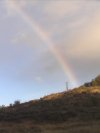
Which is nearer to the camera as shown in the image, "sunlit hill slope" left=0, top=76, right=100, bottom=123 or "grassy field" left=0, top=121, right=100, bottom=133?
"grassy field" left=0, top=121, right=100, bottom=133

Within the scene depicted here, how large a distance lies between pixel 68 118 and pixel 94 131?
11315mm

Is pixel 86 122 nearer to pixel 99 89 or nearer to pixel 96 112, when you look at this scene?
pixel 96 112

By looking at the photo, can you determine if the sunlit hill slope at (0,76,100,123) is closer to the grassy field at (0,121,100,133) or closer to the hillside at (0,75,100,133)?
the hillside at (0,75,100,133)

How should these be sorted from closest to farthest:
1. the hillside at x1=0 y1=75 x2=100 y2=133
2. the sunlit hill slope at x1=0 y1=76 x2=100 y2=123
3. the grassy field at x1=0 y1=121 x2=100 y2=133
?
1. the grassy field at x1=0 y1=121 x2=100 y2=133
2. the hillside at x1=0 y1=75 x2=100 y2=133
3. the sunlit hill slope at x1=0 y1=76 x2=100 y2=123

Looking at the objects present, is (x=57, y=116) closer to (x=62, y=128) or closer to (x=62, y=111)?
(x=62, y=111)

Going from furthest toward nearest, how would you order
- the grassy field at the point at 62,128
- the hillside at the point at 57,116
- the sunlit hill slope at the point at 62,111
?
the sunlit hill slope at the point at 62,111 < the hillside at the point at 57,116 < the grassy field at the point at 62,128

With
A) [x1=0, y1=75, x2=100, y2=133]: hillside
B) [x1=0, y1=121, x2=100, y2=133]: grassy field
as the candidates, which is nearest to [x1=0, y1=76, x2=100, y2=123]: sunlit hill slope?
[x1=0, y1=75, x2=100, y2=133]: hillside

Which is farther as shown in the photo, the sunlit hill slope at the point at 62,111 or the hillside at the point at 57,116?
the sunlit hill slope at the point at 62,111

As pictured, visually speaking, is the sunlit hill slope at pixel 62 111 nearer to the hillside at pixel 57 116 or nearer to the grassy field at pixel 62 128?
the hillside at pixel 57 116

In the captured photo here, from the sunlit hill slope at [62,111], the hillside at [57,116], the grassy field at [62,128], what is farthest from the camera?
the sunlit hill slope at [62,111]

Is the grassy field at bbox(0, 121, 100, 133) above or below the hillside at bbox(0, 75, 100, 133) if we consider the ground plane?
below

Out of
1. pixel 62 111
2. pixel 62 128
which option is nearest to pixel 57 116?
pixel 62 111

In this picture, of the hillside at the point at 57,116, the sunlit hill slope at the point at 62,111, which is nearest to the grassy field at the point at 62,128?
the hillside at the point at 57,116

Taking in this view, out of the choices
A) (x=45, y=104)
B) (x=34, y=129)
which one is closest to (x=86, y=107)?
(x=45, y=104)
